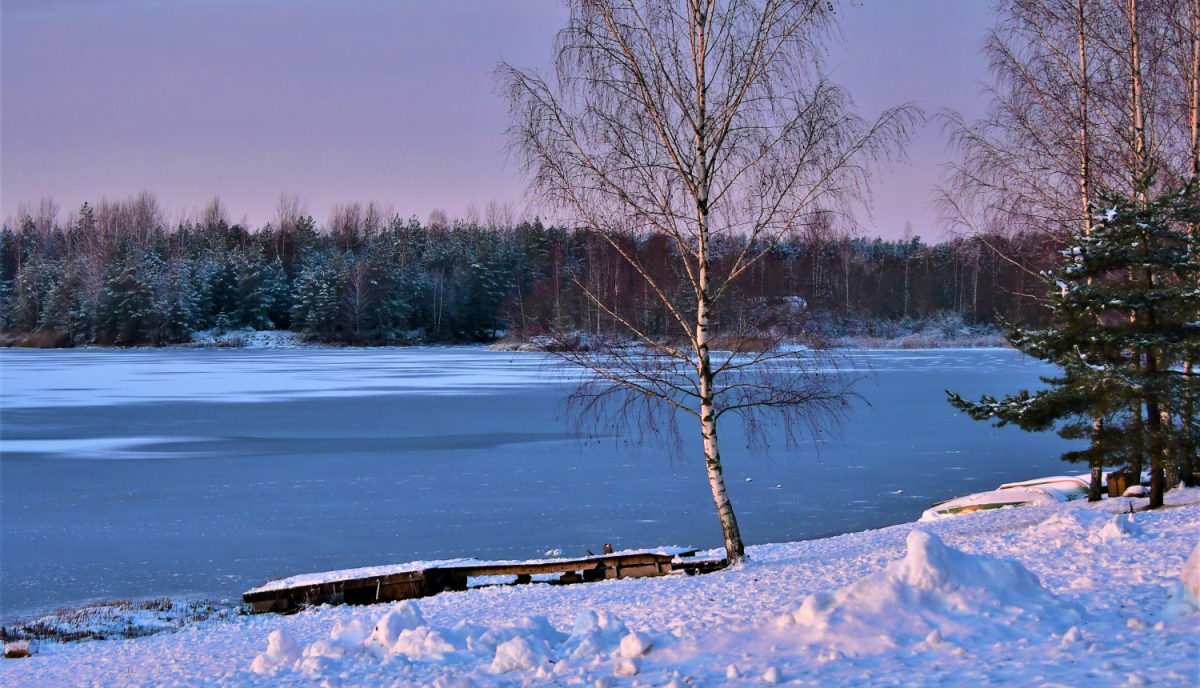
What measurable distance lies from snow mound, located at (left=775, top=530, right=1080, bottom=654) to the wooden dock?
4291mm

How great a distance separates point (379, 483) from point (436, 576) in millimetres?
6660

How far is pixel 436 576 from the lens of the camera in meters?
9.33

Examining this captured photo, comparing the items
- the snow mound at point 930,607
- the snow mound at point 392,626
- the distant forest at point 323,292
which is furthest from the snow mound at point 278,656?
the distant forest at point 323,292

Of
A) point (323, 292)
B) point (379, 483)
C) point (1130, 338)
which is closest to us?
point (1130, 338)

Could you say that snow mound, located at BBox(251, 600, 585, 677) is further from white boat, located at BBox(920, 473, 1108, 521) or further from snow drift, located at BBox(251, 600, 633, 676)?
white boat, located at BBox(920, 473, 1108, 521)

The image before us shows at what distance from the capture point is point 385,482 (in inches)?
620

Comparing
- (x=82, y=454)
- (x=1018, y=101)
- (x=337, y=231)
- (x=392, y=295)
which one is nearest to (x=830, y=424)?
(x=1018, y=101)

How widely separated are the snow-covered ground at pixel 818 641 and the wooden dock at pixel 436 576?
1861 millimetres

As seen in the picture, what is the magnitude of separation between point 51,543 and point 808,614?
1014cm

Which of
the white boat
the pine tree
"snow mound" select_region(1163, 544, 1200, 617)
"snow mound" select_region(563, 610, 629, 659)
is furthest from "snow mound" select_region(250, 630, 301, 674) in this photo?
the white boat

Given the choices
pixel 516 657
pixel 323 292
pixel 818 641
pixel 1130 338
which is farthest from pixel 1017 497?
pixel 323 292

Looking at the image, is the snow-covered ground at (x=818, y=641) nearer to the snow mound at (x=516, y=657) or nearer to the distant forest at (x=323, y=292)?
Answer: the snow mound at (x=516, y=657)

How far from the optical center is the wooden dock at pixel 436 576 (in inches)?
354

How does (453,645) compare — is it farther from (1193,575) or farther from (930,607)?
(1193,575)
